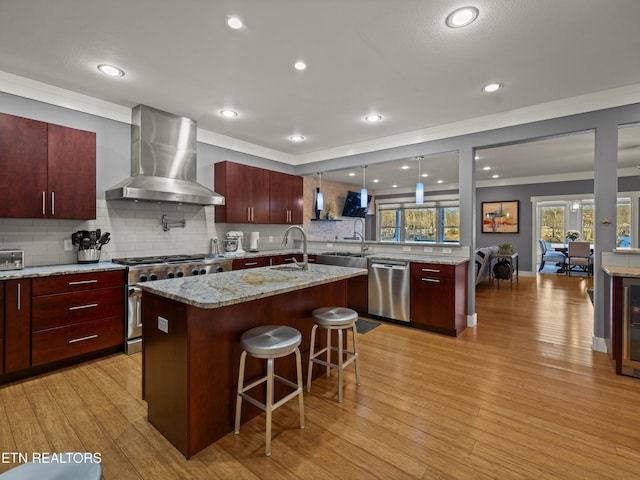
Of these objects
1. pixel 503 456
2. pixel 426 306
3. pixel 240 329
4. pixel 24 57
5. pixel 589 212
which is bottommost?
pixel 503 456

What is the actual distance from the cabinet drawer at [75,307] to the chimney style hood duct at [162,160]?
106 cm

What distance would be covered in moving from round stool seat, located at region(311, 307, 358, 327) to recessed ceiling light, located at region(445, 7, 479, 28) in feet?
7.17

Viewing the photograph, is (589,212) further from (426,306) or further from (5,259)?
(5,259)

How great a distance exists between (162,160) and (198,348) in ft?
9.44

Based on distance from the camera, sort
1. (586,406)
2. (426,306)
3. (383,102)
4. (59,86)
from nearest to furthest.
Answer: (586,406) < (59,86) < (383,102) < (426,306)

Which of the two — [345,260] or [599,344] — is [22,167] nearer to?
[345,260]

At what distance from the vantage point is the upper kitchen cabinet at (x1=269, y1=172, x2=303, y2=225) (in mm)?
5246

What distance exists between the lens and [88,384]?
2566 mm

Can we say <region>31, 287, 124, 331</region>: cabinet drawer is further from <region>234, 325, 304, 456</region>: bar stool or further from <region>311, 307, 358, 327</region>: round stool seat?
<region>311, 307, 358, 327</region>: round stool seat

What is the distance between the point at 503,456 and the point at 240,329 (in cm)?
169

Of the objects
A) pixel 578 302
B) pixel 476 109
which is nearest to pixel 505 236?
pixel 578 302

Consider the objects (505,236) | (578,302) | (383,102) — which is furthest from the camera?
(505,236)

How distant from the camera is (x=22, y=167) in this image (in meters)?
2.82

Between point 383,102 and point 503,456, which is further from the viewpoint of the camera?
point 383,102
